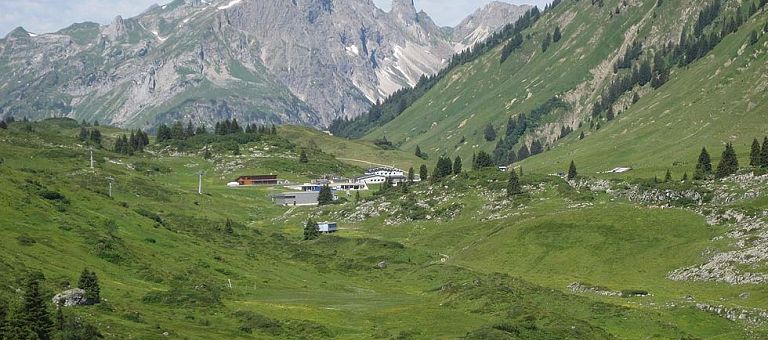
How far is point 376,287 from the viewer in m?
135

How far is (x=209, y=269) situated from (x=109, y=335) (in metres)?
55.3

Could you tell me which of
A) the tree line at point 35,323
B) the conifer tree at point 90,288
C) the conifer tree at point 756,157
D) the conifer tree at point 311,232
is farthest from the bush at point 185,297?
the conifer tree at point 756,157

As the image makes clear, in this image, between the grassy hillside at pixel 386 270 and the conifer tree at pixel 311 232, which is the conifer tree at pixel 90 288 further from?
the conifer tree at pixel 311 232

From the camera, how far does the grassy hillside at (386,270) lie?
290 ft

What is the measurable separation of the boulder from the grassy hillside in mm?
1158

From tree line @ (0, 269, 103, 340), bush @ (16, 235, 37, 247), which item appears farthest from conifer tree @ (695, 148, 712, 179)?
tree line @ (0, 269, 103, 340)

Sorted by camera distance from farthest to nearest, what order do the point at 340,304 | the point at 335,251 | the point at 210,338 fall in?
the point at 335,251 < the point at 340,304 < the point at 210,338

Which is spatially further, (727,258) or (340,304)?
(727,258)

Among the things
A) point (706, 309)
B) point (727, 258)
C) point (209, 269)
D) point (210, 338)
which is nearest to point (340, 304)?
point (209, 269)

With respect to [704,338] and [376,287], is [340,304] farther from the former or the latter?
[704,338]

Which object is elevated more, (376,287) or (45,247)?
(45,247)

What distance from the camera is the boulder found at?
77250 millimetres

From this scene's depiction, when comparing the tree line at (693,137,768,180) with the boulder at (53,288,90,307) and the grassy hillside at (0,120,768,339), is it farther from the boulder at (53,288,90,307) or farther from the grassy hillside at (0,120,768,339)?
the boulder at (53,288,90,307)

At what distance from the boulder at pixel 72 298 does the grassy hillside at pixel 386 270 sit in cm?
116
